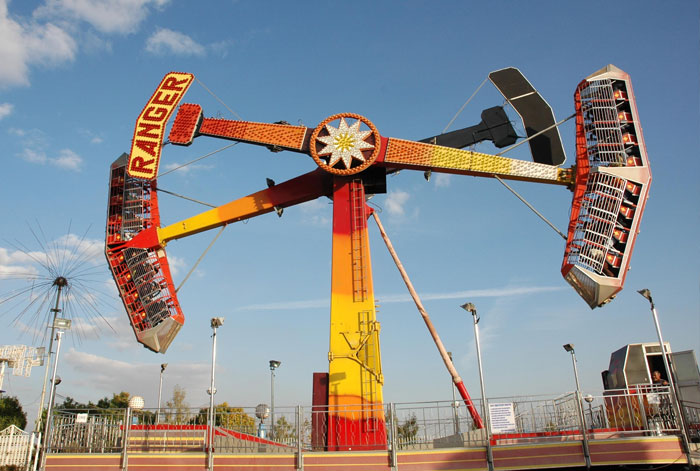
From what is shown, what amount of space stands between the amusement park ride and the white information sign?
187cm

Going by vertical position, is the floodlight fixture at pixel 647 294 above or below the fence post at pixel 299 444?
above

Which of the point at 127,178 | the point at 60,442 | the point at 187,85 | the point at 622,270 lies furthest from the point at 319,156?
the point at 60,442

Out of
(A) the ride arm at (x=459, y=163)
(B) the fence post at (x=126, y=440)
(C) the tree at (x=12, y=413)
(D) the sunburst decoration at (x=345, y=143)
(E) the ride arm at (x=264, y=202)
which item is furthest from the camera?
(C) the tree at (x=12, y=413)

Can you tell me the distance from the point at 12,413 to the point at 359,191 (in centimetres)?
4608

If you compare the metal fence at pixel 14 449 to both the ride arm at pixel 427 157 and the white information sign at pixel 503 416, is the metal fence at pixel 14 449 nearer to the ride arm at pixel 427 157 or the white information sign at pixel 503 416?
the ride arm at pixel 427 157

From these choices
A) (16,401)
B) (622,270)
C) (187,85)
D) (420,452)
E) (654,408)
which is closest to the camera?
(420,452)

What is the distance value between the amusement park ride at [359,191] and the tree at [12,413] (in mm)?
32476

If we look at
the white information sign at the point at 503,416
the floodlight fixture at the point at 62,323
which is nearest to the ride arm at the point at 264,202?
the floodlight fixture at the point at 62,323

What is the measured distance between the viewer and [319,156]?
83.4 ft

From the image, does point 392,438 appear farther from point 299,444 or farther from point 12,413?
point 12,413

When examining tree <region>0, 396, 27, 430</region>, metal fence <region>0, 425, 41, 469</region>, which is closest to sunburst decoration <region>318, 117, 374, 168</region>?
metal fence <region>0, 425, 41, 469</region>

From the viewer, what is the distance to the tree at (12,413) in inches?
1989

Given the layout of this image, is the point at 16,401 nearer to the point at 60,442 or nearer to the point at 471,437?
the point at 60,442

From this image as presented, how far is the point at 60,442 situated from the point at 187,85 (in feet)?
58.8
